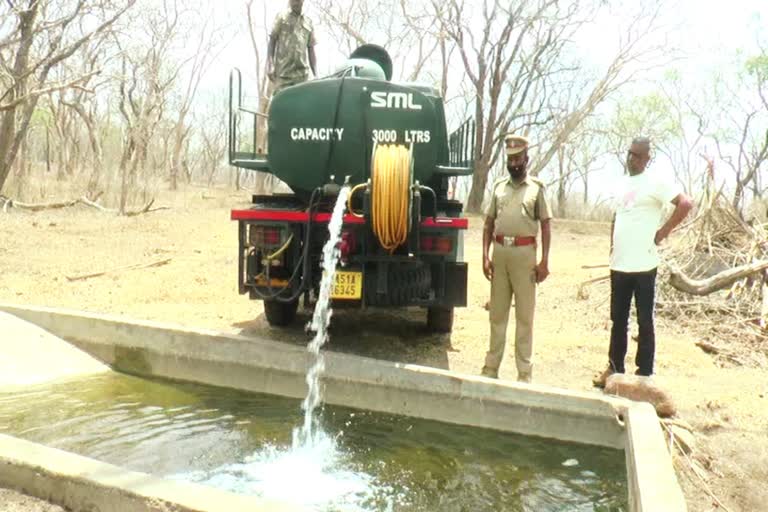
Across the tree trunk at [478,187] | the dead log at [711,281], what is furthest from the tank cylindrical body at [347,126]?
the tree trunk at [478,187]

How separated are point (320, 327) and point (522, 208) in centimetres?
182

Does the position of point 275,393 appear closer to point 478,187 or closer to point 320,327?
point 320,327

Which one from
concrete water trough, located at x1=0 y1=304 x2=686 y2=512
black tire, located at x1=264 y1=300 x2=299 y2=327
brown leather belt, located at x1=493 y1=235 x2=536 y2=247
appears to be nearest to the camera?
concrete water trough, located at x1=0 y1=304 x2=686 y2=512

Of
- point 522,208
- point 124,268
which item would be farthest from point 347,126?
point 124,268

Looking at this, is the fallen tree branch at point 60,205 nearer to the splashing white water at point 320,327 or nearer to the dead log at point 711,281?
the splashing white water at point 320,327

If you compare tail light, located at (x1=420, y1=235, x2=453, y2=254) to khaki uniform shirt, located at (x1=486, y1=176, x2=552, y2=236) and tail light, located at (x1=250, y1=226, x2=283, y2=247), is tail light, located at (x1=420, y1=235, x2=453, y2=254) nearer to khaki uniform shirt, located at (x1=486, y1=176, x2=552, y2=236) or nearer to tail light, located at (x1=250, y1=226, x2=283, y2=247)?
khaki uniform shirt, located at (x1=486, y1=176, x2=552, y2=236)

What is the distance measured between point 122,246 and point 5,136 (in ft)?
8.98

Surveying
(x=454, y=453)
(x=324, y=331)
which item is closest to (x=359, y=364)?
(x=454, y=453)

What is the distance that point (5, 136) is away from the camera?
12.5 m

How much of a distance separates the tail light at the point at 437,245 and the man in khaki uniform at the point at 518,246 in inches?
17.1

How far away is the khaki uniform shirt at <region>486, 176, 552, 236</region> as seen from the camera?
16.8 ft

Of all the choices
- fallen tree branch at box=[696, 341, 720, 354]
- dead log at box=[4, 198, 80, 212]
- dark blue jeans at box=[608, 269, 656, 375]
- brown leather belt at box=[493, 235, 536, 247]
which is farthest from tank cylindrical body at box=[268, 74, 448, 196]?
dead log at box=[4, 198, 80, 212]

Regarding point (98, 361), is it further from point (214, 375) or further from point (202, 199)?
point (202, 199)

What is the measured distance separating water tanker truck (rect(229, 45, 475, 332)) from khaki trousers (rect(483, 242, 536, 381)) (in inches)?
20.9
